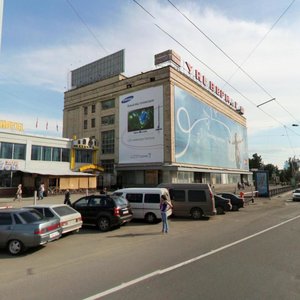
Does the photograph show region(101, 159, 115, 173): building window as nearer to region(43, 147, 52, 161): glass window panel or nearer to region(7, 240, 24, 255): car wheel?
region(43, 147, 52, 161): glass window panel

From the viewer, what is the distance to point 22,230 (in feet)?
32.5

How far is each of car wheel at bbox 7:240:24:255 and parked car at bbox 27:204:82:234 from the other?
77.0 inches

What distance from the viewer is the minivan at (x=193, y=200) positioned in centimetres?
1841

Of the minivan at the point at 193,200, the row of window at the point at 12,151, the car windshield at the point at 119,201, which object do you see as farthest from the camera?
the row of window at the point at 12,151

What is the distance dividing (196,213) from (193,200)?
0.77 m

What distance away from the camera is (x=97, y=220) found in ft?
47.5

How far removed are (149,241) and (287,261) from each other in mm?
4968

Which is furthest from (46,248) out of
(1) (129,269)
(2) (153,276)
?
(2) (153,276)

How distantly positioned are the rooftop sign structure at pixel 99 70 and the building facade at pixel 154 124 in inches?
78.0

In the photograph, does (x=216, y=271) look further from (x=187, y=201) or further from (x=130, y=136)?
(x=130, y=136)

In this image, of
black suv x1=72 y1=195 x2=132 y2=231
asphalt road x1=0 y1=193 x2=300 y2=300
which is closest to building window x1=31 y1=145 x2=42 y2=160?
black suv x1=72 y1=195 x2=132 y2=231

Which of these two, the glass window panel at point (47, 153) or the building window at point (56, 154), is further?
the building window at point (56, 154)

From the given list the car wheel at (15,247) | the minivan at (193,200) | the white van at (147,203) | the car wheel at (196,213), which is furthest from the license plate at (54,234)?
the car wheel at (196,213)

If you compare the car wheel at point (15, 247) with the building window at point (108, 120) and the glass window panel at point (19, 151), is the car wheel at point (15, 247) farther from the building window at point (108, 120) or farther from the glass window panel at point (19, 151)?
the building window at point (108, 120)
